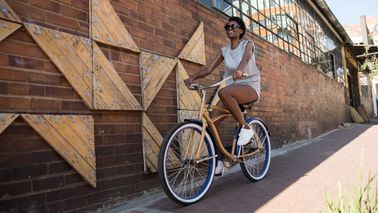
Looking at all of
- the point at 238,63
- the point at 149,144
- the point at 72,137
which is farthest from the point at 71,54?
the point at 238,63

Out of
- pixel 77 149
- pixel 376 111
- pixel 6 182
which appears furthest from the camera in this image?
pixel 376 111

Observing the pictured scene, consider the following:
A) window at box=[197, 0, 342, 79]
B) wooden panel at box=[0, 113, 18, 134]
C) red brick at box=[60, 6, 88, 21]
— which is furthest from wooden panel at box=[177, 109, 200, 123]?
wooden panel at box=[0, 113, 18, 134]

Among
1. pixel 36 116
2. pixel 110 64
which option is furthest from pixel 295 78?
pixel 36 116

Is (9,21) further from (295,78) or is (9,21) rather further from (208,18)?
(295,78)

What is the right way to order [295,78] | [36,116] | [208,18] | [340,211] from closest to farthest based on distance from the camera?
[340,211] < [36,116] < [208,18] < [295,78]

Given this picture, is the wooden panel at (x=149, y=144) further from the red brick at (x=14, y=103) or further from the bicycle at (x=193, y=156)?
the red brick at (x=14, y=103)

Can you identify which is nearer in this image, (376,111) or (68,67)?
(68,67)

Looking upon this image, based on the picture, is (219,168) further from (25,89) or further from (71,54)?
(25,89)

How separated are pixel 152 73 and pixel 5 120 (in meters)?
1.90

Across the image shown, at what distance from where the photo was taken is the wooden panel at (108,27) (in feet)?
11.7

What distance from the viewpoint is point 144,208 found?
342 centimetres

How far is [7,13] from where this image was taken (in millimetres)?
2758

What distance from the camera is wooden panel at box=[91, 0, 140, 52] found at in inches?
141

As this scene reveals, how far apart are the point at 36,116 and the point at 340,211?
229cm
